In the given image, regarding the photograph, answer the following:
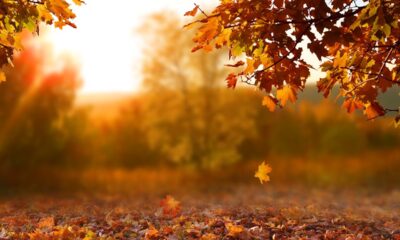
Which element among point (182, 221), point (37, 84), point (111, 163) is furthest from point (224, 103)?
point (182, 221)

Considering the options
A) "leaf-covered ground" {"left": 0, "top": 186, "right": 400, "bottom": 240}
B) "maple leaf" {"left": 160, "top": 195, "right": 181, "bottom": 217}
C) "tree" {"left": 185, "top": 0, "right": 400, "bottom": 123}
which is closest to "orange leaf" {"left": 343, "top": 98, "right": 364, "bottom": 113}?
Answer: "tree" {"left": 185, "top": 0, "right": 400, "bottom": 123}

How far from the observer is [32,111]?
70.2 ft

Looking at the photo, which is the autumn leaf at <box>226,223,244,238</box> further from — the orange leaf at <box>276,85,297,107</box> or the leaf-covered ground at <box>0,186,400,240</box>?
the orange leaf at <box>276,85,297,107</box>

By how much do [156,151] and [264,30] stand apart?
21908 millimetres

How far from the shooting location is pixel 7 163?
2127 cm

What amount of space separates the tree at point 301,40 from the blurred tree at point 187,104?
18.5 m

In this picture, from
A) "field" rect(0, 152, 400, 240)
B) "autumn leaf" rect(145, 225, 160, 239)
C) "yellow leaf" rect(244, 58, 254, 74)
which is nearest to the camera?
"yellow leaf" rect(244, 58, 254, 74)

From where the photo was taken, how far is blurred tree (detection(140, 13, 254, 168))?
24844 mm

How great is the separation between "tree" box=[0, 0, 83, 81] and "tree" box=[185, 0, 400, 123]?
1687 mm

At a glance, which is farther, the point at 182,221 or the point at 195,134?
the point at 195,134

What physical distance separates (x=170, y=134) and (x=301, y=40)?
1935cm

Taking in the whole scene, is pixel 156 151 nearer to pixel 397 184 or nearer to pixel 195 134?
pixel 195 134

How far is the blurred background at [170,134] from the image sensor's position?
70.1 ft

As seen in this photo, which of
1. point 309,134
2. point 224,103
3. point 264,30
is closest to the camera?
point 264,30
